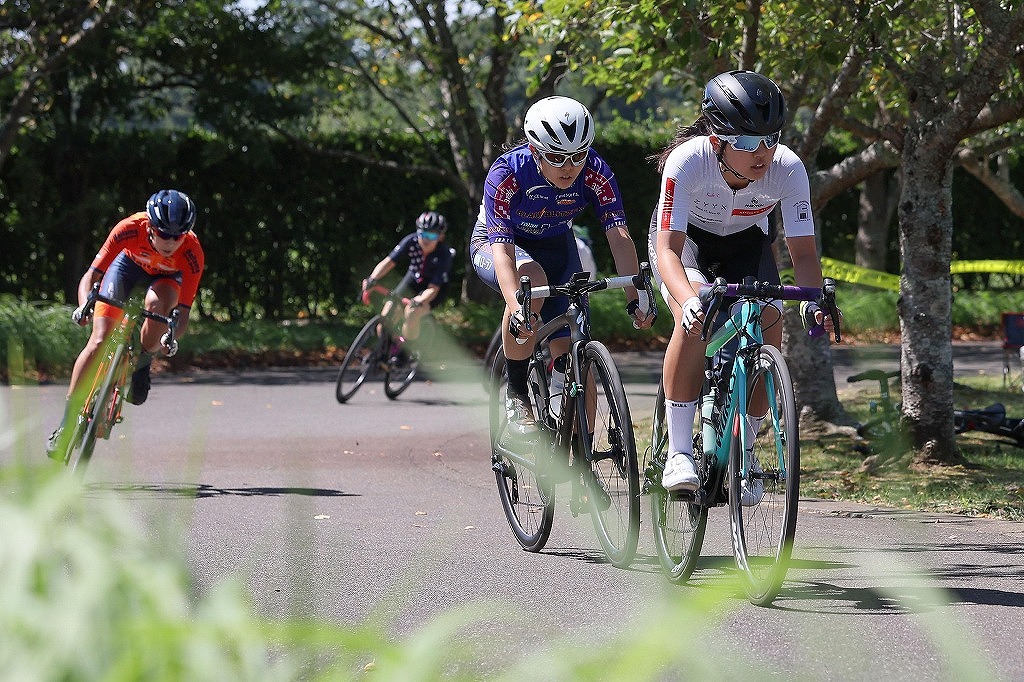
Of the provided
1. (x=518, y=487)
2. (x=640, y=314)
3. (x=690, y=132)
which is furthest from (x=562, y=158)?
(x=518, y=487)

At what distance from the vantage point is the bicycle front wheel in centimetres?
474

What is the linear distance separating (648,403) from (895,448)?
4620 mm

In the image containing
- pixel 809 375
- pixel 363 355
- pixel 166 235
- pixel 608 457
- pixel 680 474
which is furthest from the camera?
pixel 363 355

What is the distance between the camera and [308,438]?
1049cm

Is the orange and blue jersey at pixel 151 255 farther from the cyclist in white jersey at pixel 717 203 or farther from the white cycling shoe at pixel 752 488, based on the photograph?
the white cycling shoe at pixel 752 488

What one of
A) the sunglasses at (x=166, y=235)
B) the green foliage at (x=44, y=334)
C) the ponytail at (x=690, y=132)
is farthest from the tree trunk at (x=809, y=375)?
the green foliage at (x=44, y=334)

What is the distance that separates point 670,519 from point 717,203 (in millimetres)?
1268

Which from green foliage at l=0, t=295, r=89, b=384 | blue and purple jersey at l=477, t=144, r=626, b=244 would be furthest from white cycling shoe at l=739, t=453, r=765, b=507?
green foliage at l=0, t=295, r=89, b=384

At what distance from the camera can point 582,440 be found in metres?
5.71

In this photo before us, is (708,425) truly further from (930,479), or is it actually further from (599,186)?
(930,479)

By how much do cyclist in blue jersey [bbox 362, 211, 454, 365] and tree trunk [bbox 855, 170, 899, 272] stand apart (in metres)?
11.1

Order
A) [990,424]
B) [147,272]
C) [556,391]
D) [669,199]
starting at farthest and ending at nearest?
1. [990,424]
2. [147,272]
3. [556,391]
4. [669,199]

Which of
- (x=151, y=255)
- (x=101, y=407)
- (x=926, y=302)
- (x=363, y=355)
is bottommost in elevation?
(x=363, y=355)

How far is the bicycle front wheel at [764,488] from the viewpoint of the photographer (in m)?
4.74
